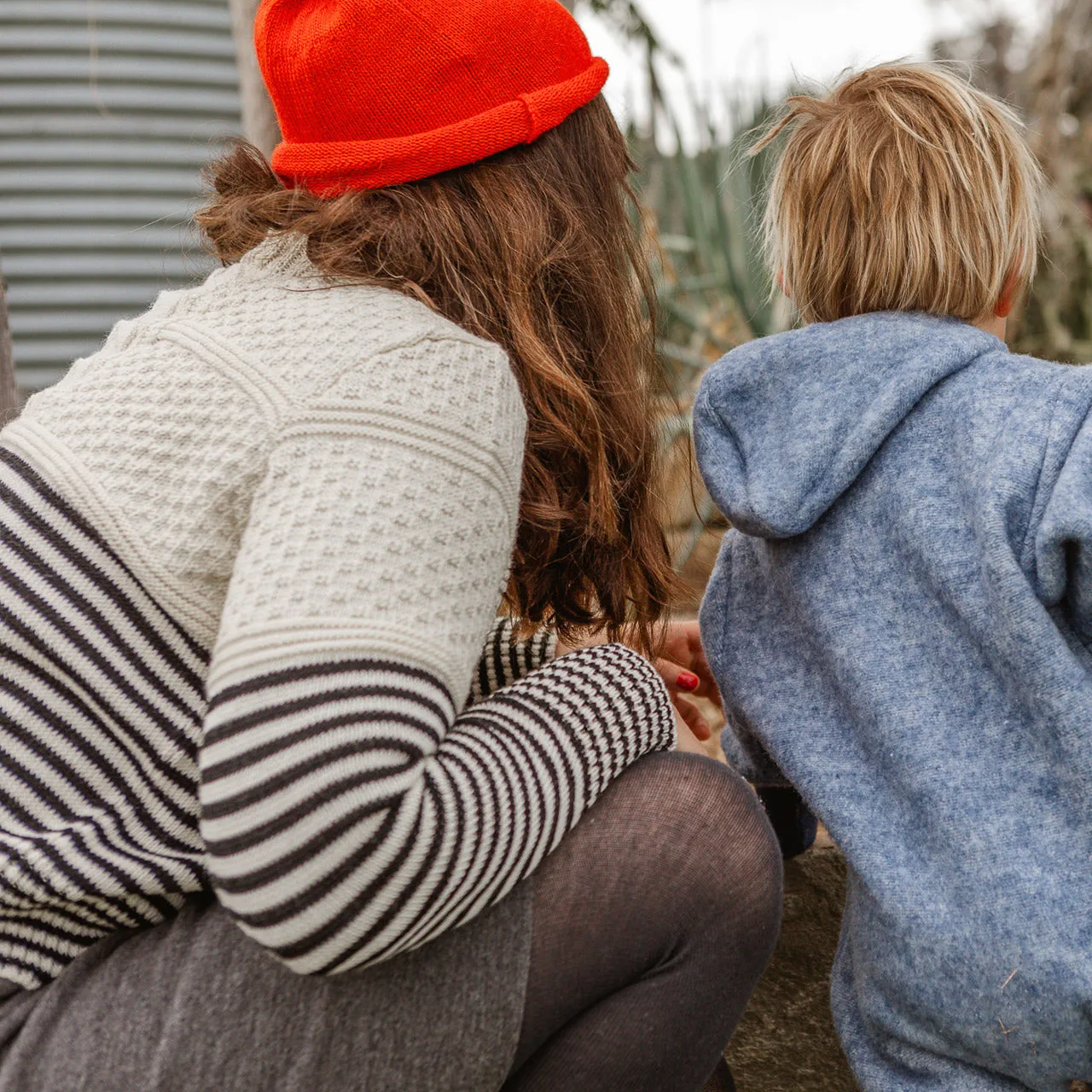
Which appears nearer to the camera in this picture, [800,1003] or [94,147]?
[800,1003]

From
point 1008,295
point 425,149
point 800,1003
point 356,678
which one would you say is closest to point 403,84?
point 425,149

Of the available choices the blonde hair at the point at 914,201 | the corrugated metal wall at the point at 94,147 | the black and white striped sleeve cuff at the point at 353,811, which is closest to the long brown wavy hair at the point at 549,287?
the blonde hair at the point at 914,201

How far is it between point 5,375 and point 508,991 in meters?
1.35

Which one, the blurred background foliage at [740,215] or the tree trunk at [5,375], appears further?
the blurred background foliage at [740,215]

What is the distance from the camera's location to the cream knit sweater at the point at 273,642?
877 millimetres

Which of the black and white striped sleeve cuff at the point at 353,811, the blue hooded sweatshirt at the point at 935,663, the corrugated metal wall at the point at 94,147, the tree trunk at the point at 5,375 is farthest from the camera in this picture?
the corrugated metal wall at the point at 94,147

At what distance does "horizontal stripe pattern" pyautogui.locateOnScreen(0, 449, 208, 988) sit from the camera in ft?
3.20

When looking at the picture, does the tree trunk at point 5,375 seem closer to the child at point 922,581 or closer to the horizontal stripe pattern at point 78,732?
the horizontal stripe pattern at point 78,732

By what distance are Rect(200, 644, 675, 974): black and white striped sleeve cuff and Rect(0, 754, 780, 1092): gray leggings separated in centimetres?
8

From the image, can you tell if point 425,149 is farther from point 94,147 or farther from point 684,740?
point 94,147

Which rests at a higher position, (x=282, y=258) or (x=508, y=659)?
(x=282, y=258)

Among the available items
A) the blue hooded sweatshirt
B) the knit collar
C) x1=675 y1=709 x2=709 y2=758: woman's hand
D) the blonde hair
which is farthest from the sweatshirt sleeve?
the knit collar

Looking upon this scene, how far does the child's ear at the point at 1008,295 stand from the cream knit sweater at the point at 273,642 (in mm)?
657

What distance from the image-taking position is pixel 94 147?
113 inches
